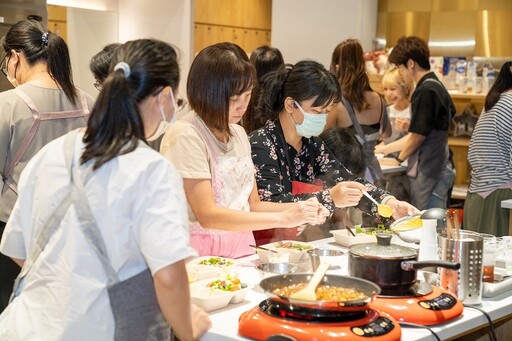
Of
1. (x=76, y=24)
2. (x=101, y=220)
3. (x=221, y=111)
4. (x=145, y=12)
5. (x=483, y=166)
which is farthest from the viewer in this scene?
(x=145, y=12)

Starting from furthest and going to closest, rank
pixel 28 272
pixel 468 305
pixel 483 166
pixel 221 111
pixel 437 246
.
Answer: pixel 483 166 < pixel 221 111 < pixel 437 246 < pixel 468 305 < pixel 28 272

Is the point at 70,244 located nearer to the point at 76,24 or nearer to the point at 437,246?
the point at 437,246

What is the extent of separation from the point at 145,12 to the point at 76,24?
30.6 inches

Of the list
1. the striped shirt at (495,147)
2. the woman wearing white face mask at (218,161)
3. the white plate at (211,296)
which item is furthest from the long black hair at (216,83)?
the striped shirt at (495,147)

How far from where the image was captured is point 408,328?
87.7 inches

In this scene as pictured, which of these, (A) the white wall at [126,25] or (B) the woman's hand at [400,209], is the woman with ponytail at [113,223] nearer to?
(B) the woman's hand at [400,209]

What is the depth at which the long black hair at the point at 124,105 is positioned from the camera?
5.91 ft

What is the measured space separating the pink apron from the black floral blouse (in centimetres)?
30

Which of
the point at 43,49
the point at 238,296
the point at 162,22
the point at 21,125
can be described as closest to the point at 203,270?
the point at 238,296

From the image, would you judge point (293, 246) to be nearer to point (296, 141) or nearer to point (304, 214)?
point (304, 214)

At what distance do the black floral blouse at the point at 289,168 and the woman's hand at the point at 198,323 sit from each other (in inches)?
48.9

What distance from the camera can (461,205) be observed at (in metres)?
6.75

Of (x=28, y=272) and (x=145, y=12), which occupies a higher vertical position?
(x=145, y=12)

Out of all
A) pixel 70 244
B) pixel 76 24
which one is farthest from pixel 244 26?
pixel 70 244
